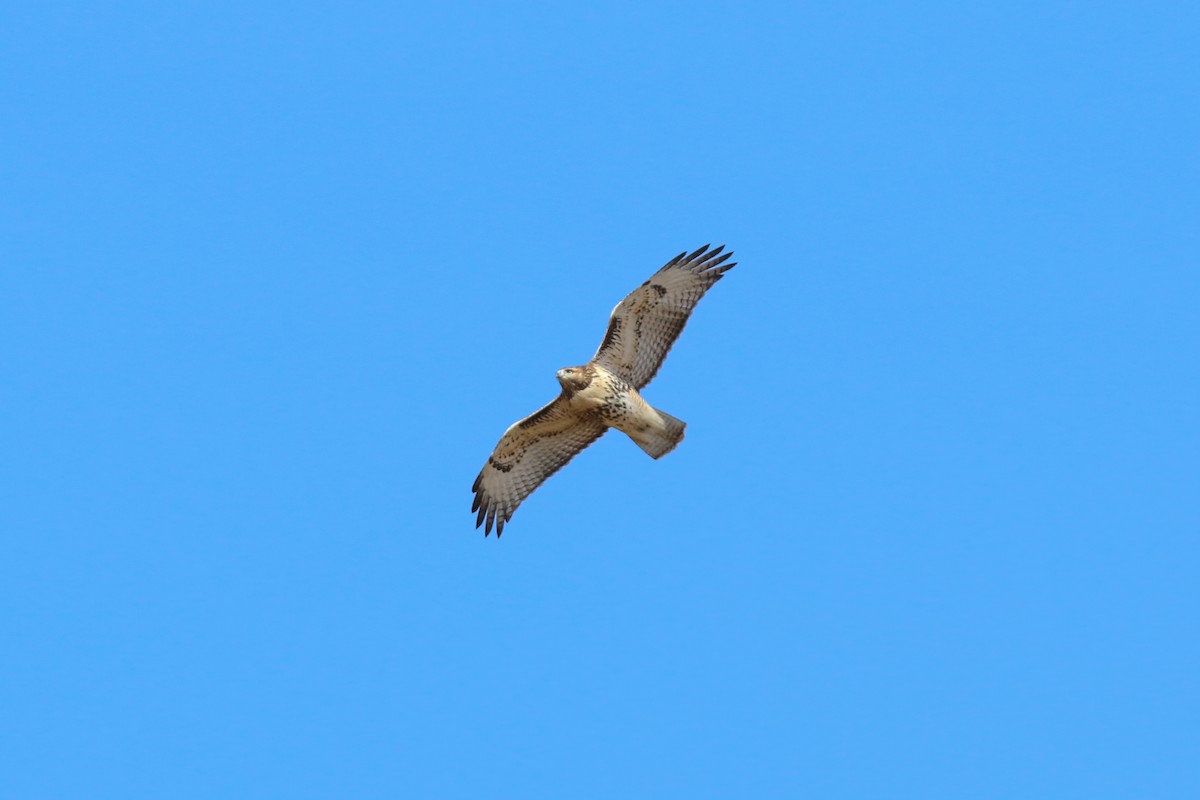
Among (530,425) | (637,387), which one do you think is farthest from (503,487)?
(637,387)

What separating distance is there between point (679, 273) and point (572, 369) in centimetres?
146

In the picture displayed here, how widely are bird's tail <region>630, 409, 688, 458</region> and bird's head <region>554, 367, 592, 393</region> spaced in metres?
0.80

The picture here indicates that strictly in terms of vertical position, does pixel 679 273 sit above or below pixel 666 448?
above

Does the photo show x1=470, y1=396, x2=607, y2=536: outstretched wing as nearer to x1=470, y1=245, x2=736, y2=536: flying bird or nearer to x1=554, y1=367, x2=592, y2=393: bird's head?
x1=470, y1=245, x2=736, y2=536: flying bird

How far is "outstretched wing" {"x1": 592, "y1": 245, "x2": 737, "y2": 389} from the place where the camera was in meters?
15.6

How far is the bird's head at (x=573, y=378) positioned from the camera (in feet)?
50.6

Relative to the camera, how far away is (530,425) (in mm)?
16172

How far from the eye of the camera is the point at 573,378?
15.4 m

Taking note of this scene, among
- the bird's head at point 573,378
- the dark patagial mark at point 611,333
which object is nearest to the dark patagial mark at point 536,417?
the bird's head at point 573,378

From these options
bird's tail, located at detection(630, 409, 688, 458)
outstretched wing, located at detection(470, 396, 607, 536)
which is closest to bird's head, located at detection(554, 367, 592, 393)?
outstretched wing, located at detection(470, 396, 607, 536)

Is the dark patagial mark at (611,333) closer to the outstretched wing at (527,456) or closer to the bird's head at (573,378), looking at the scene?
the bird's head at (573,378)

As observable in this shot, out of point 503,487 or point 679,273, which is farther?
point 503,487

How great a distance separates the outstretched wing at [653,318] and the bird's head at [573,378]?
248mm

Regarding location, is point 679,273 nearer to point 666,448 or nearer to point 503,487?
point 666,448
